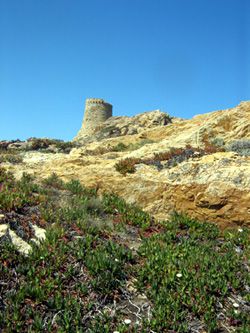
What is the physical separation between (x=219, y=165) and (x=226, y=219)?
215 cm

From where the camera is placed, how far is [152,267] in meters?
8.01

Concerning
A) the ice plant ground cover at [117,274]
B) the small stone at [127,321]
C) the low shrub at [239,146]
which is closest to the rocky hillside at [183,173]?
the low shrub at [239,146]

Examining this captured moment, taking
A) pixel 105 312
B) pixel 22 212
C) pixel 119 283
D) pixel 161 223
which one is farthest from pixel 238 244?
pixel 22 212

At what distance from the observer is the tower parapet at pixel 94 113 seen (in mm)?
53734

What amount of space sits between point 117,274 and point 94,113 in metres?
47.6

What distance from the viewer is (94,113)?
5397 centimetres

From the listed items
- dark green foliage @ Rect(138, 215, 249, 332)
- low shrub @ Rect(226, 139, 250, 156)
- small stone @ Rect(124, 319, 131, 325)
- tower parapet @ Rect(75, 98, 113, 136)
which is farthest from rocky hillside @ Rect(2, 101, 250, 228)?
tower parapet @ Rect(75, 98, 113, 136)

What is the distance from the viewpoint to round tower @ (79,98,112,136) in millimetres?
53750

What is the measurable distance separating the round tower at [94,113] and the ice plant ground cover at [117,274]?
43.4 metres

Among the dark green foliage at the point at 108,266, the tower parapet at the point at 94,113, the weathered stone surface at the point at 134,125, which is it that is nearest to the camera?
the dark green foliage at the point at 108,266

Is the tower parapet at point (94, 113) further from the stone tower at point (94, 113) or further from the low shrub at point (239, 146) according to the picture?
the low shrub at point (239, 146)

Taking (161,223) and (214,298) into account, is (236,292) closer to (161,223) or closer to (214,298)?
(214,298)

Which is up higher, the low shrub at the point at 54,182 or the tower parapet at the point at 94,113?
the tower parapet at the point at 94,113

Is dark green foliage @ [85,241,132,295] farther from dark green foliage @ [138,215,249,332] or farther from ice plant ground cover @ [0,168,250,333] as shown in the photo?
dark green foliage @ [138,215,249,332]
